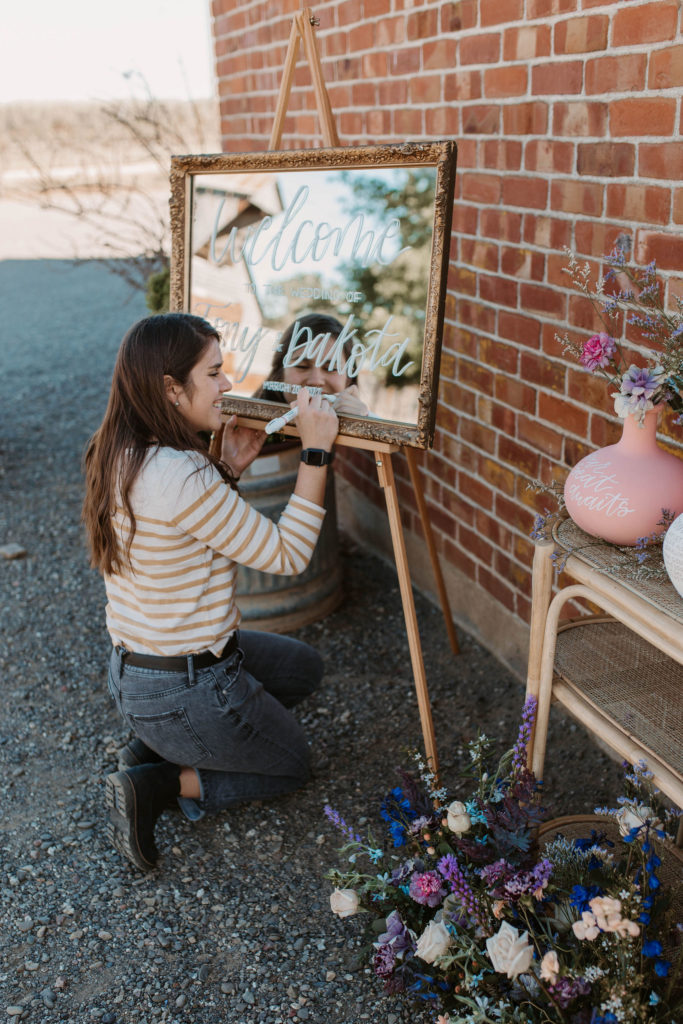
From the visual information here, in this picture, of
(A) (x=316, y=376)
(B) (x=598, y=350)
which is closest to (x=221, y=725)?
(A) (x=316, y=376)

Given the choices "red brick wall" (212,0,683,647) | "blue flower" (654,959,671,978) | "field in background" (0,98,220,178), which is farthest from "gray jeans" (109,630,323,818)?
"field in background" (0,98,220,178)

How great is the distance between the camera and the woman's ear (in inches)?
80.9

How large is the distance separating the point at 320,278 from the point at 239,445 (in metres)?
0.53

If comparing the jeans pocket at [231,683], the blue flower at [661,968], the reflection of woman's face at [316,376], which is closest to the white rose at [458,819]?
the blue flower at [661,968]

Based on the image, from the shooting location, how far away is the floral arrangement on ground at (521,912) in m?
1.45

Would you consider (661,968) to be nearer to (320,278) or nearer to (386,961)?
(386,961)

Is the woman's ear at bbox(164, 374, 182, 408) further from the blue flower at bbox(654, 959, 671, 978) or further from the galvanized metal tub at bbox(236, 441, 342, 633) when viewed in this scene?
the blue flower at bbox(654, 959, 671, 978)

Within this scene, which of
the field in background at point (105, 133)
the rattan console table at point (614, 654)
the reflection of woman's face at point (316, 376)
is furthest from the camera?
the field in background at point (105, 133)

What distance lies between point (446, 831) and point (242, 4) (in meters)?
3.74

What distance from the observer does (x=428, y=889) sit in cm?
173

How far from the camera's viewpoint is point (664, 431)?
2.04 m

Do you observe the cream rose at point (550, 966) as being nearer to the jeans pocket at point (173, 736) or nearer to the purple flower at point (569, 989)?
the purple flower at point (569, 989)

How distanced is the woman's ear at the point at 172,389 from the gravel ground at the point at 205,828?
0.96 m

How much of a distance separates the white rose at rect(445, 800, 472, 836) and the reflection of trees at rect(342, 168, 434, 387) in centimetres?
98
